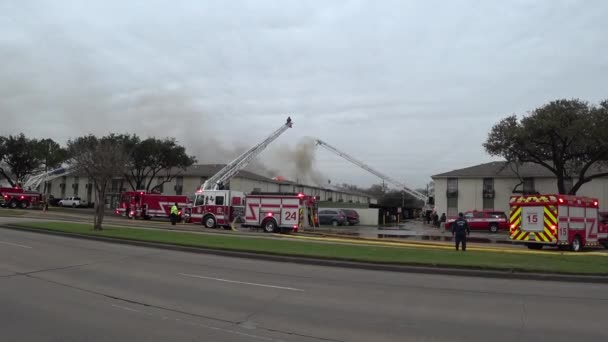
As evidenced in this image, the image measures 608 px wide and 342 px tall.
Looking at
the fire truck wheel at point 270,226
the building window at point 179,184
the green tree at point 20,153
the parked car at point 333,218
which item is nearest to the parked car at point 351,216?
the parked car at point 333,218

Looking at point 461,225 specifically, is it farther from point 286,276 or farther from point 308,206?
point 308,206

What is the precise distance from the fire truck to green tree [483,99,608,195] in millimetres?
18697

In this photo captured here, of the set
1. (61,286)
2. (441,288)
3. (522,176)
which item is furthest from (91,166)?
(522,176)

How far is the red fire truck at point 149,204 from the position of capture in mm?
42659

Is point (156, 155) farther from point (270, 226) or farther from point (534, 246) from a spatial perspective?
point (534, 246)

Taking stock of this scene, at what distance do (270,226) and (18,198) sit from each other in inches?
1493

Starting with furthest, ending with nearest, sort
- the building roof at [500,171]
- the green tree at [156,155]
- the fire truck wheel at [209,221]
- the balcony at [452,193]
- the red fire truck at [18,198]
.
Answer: the green tree at [156,155] < the balcony at [452,193] < the red fire truck at [18,198] < the building roof at [500,171] < the fire truck wheel at [209,221]

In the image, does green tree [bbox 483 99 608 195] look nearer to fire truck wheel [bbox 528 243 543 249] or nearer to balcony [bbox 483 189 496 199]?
balcony [bbox 483 189 496 199]

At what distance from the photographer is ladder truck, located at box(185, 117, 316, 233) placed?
3052 centimetres

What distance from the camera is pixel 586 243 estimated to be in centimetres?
2377

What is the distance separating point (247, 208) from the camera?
3153cm

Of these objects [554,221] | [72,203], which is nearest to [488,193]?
[554,221]

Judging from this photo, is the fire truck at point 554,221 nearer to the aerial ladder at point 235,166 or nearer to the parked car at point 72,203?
the aerial ladder at point 235,166

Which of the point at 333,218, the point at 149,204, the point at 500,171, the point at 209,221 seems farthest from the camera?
the point at 500,171
